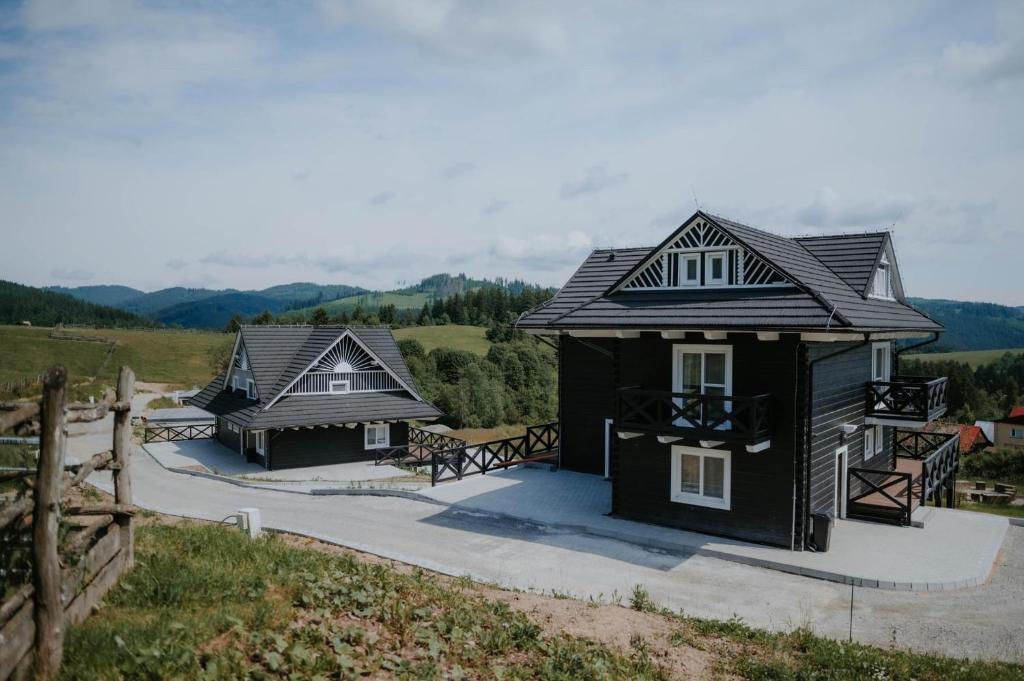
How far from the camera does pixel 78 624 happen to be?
6.60m

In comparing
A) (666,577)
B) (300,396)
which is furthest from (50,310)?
(666,577)

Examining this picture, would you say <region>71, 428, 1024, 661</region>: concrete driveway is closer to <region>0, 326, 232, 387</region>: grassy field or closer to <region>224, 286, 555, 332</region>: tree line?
<region>0, 326, 232, 387</region>: grassy field

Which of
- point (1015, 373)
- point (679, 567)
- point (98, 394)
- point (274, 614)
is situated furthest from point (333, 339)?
point (1015, 373)

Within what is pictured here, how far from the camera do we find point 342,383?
104ft

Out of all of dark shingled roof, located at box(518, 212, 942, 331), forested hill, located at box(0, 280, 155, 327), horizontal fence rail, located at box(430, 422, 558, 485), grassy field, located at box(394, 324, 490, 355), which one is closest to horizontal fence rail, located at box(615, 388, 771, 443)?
dark shingled roof, located at box(518, 212, 942, 331)

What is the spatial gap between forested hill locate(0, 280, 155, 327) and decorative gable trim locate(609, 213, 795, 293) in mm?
138671

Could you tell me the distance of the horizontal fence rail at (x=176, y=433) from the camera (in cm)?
3672

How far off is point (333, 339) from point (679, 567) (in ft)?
68.1

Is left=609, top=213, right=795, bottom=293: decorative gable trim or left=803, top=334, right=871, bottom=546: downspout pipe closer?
left=803, top=334, right=871, bottom=546: downspout pipe

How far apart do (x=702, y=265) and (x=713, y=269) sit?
0.29 m

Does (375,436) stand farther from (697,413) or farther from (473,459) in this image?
(697,413)

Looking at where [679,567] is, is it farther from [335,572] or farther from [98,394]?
[98,394]

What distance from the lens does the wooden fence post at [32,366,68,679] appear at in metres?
5.88

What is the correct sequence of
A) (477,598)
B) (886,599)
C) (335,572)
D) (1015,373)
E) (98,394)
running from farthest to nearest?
(1015,373), (98,394), (886,599), (477,598), (335,572)
